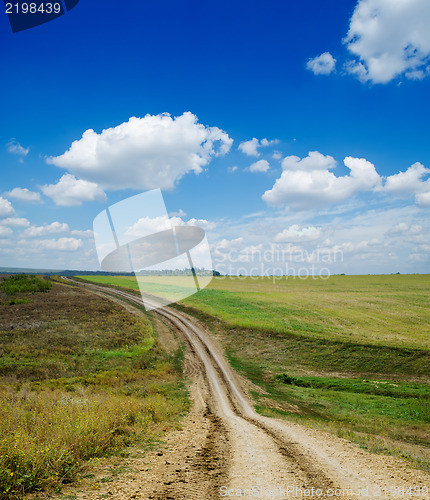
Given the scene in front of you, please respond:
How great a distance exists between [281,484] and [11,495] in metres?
5.59

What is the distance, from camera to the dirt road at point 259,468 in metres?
6.52

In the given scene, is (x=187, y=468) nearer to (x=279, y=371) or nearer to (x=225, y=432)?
(x=225, y=432)

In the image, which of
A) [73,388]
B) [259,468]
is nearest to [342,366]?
[259,468]

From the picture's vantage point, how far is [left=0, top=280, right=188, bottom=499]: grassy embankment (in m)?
6.75

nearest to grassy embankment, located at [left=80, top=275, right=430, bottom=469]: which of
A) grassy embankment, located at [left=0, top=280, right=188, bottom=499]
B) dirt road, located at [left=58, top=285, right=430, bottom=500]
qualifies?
dirt road, located at [left=58, top=285, right=430, bottom=500]

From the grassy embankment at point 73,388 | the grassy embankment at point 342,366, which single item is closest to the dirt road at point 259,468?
the grassy embankment at point 73,388

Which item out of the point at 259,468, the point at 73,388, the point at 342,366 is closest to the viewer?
the point at 259,468

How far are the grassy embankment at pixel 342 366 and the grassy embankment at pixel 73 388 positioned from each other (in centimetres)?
720

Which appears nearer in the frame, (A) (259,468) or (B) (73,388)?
(A) (259,468)

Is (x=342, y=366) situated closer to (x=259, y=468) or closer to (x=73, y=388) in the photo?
(x=259, y=468)

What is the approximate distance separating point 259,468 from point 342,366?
769 inches

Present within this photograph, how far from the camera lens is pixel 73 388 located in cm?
1712

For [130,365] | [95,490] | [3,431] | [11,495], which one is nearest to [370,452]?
[95,490]

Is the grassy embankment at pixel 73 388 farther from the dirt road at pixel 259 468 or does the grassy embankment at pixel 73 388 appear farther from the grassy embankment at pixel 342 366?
the grassy embankment at pixel 342 366
